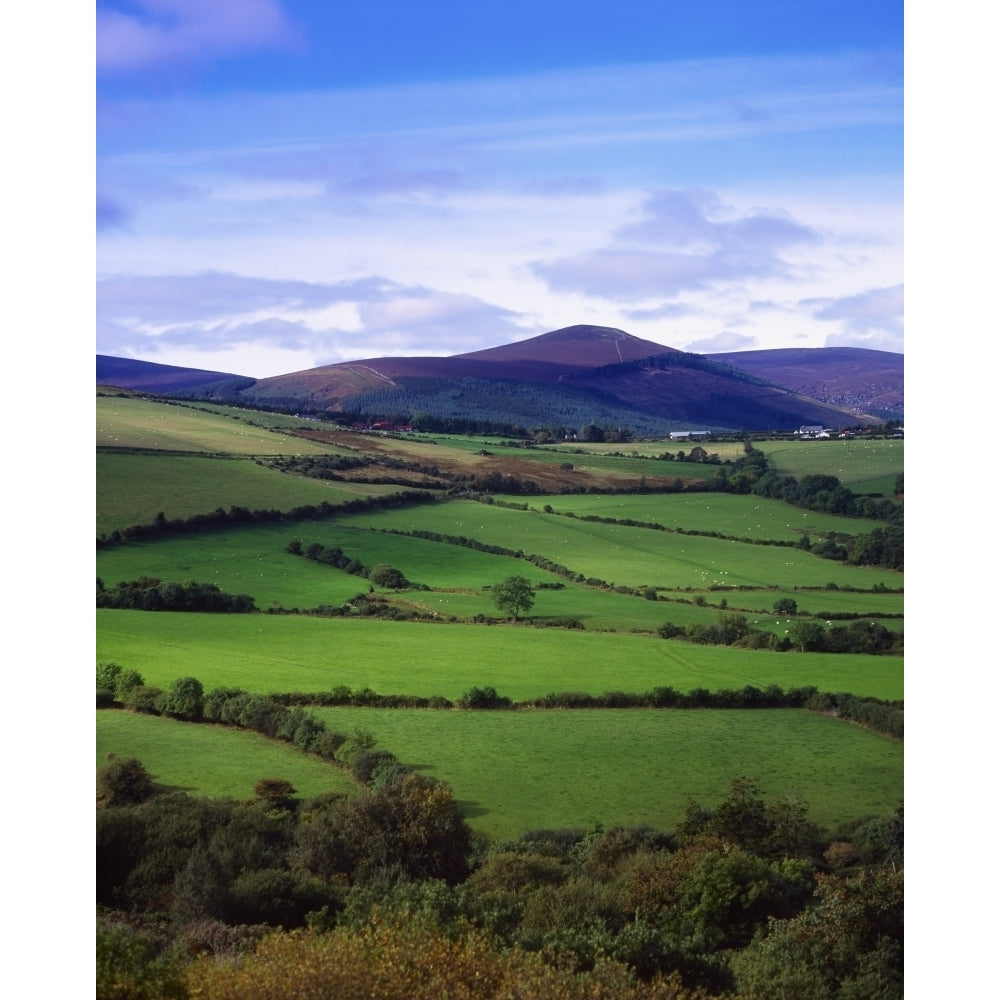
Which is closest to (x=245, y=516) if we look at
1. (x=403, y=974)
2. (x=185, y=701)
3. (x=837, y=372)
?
(x=185, y=701)

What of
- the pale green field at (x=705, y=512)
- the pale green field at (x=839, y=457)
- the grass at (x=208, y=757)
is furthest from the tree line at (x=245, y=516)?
the pale green field at (x=839, y=457)

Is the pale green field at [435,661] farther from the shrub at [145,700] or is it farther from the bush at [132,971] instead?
the bush at [132,971]

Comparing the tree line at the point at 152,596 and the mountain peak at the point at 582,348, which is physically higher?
the mountain peak at the point at 582,348

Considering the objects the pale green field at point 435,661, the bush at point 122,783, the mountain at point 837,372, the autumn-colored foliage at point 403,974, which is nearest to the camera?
the autumn-colored foliage at point 403,974

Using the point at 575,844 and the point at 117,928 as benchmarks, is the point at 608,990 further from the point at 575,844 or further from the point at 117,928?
the point at 117,928

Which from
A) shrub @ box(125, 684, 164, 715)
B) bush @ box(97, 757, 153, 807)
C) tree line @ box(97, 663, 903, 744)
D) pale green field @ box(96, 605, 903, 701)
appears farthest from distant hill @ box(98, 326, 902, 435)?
bush @ box(97, 757, 153, 807)

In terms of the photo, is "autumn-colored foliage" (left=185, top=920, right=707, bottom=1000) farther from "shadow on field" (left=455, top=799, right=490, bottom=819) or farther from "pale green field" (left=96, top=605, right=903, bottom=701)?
"pale green field" (left=96, top=605, right=903, bottom=701)

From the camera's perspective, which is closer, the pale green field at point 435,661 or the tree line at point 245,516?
the pale green field at point 435,661
